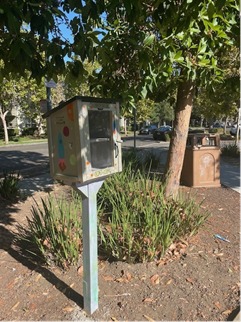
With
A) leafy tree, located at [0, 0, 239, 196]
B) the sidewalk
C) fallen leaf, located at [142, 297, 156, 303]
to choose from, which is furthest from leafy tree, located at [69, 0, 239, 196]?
the sidewalk

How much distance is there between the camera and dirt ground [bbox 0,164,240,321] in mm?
2928

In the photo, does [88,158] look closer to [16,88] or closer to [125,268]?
[125,268]

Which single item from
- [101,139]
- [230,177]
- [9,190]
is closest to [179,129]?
[9,190]

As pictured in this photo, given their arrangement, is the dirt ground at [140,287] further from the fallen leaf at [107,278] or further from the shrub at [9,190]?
the shrub at [9,190]

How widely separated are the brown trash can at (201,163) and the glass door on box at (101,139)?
4.63 meters

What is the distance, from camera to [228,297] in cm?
314

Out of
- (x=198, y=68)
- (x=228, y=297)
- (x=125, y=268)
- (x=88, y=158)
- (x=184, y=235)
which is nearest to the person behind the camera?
(x=88, y=158)

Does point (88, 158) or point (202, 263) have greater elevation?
point (88, 158)

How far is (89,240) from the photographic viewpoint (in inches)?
110

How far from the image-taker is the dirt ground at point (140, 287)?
293 cm

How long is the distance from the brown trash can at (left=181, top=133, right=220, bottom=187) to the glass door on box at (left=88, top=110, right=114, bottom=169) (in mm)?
4634

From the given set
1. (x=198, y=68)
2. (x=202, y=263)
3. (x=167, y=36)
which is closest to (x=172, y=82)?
(x=198, y=68)

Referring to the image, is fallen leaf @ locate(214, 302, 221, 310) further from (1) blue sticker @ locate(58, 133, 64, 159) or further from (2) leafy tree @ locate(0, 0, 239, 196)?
(2) leafy tree @ locate(0, 0, 239, 196)

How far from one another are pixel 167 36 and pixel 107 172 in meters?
1.87
